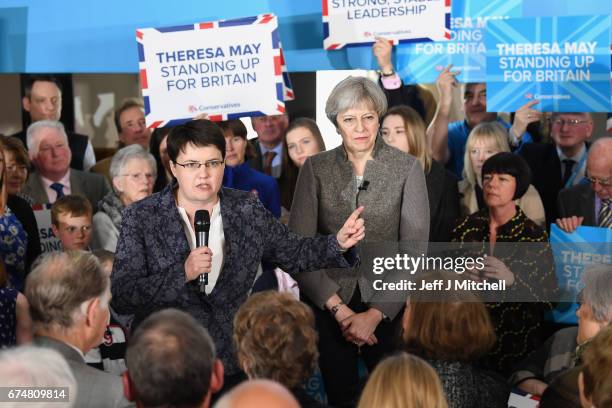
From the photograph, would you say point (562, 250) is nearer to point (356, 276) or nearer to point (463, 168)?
point (463, 168)

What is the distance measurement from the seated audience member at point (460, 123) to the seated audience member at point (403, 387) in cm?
300

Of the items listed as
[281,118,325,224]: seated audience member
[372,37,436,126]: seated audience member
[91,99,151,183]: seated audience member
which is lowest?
[281,118,325,224]: seated audience member

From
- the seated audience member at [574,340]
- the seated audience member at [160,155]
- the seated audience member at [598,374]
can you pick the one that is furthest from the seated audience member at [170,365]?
the seated audience member at [160,155]

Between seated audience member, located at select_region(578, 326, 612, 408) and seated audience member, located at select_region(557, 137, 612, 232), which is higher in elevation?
seated audience member, located at select_region(557, 137, 612, 232)

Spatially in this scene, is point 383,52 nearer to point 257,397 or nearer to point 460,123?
point 460,123

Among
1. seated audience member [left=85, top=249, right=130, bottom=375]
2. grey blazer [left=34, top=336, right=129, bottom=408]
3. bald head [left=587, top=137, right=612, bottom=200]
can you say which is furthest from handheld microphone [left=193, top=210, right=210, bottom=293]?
bald head [left=587, top=137, right=612, bottom=200]

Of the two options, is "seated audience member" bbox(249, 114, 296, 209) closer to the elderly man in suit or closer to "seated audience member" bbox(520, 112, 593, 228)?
the elderly man in suit

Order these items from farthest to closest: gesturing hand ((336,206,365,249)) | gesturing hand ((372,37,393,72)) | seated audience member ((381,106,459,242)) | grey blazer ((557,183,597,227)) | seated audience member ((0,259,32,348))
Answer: gesturing hand ((372,37,393,72)) < grey blazer ((557,183,597,227)) < seated audience member ((381,106,459,242)) < gesturing hand ((336,206,365,249)) < seated audience member ((0,259,32,348))

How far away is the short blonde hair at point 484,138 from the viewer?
17.2 feet

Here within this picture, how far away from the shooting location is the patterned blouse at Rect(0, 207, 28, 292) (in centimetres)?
448

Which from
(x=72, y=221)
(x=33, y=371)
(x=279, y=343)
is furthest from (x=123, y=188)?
(x=33, y=371)

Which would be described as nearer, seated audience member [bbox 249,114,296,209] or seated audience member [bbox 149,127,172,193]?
seated audience member [bbox 149,127,172,193]

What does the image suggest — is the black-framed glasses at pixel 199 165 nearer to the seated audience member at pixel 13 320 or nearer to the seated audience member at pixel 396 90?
the seated audience member at pixel 13 320

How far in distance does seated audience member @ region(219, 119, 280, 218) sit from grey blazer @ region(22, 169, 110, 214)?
2.80ft
